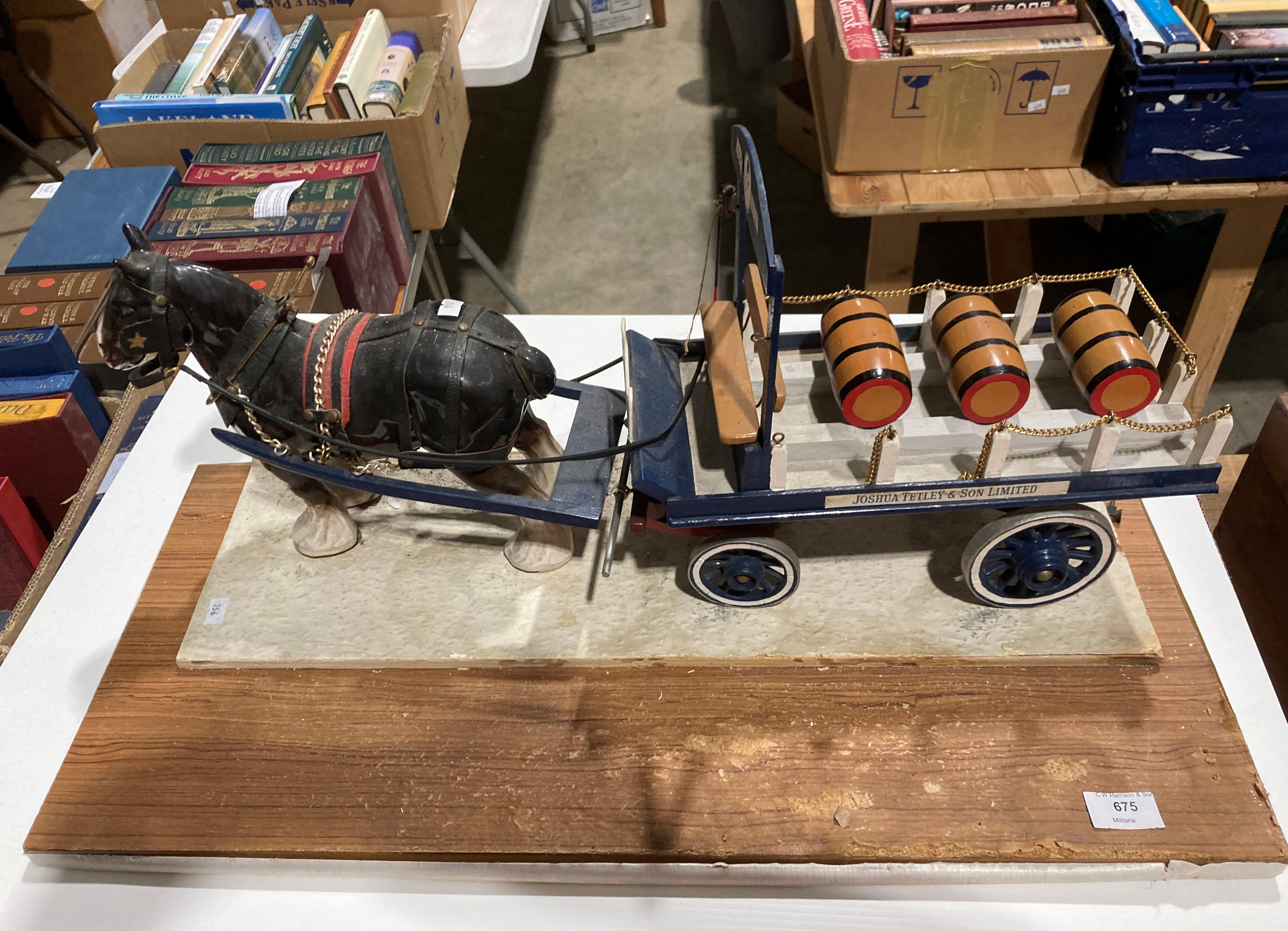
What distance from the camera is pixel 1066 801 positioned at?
2061 mm

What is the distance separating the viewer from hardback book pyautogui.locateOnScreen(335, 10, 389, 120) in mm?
3441

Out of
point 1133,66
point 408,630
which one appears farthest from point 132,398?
point 1133,66

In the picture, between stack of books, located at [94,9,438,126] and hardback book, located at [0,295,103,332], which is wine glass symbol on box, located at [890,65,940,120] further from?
hardback book, located at [0,295,103,332]

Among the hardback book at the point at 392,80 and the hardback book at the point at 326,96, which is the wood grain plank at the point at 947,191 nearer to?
the hardback book at the point at 392,80

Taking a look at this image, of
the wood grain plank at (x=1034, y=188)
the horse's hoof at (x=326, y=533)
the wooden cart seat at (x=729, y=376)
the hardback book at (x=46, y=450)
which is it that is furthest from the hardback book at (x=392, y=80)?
the wood grain plank at (x=1034, y=188)

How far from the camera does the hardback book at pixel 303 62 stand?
3559 mm

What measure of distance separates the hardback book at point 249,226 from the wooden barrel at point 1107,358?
224 centimetres

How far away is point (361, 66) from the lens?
3502 mm

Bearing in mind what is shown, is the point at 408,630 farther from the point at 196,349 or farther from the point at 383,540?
the point at 196,349

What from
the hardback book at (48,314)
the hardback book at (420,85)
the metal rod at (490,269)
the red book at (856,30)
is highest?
the red book at (856,30)

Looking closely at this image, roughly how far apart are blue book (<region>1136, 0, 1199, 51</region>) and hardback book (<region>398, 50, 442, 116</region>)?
237cm

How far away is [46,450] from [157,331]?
147cm

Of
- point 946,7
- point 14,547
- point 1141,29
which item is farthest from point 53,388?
point 1141,29

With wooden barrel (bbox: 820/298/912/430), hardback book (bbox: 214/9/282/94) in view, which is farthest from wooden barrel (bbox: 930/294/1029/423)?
hardback book (bbox: 214/9/282/94)
